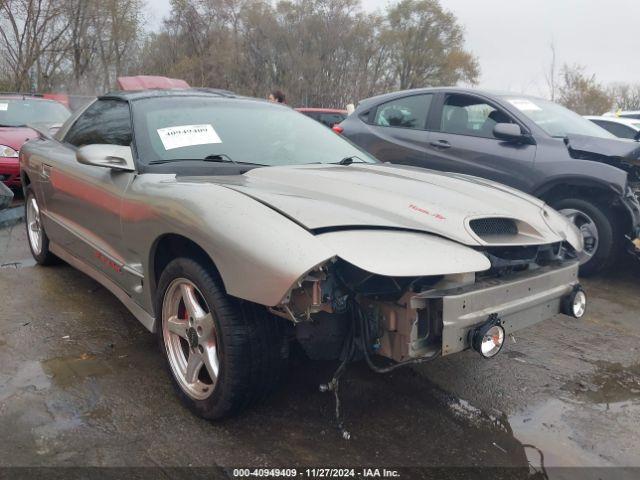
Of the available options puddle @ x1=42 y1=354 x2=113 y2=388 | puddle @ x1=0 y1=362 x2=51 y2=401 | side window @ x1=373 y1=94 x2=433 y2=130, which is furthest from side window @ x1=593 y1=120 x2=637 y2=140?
puddle @ x1=0 y1=362 x2=51 y2=401

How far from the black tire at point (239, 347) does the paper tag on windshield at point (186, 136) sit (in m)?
0.95

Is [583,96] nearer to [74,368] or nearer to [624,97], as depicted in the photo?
[624,97]

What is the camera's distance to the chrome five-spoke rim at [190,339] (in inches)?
96.8

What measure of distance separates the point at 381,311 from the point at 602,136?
4161mm

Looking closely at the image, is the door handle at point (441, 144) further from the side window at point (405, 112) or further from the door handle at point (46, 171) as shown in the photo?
the door handle at point (46, 171)

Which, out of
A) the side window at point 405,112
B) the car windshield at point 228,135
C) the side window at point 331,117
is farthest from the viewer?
the side window at point 331,117

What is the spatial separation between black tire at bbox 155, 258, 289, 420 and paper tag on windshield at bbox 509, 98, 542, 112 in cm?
398

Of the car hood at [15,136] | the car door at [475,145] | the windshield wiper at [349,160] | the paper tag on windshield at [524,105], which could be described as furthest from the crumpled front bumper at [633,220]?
the car hood at [15,136]

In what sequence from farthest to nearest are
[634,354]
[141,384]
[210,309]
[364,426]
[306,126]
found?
[306,126]
[634,354]
[141,384]
[364,426]
[210,309]

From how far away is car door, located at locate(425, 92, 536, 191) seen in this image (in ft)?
16.7

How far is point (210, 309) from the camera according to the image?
2.34 meters

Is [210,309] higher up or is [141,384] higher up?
[210,309]

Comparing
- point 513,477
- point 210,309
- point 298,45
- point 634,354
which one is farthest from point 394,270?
point 298,45

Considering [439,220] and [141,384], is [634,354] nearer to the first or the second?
[439,220]
